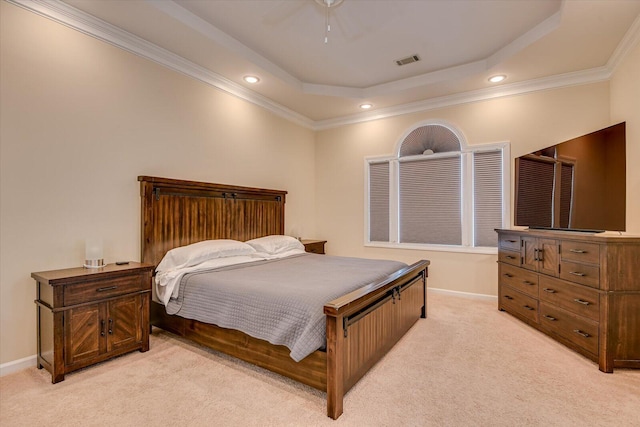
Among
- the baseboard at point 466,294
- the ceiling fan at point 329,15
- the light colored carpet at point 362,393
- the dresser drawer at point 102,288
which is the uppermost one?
the ceiling fan at point 329,15

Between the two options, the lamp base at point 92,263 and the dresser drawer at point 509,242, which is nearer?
the lamp base at point 92,263

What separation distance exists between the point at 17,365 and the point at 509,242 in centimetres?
478

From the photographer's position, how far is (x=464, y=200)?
4.43m

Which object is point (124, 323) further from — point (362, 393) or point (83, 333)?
point (362, 393)

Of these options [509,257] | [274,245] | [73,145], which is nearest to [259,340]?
[274,245]

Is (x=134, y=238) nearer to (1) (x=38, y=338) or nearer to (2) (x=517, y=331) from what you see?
(1) (x=38, y=338)

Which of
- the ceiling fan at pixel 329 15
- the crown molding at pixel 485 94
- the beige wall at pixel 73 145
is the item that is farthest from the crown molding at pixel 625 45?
the beige wall at pixel 73 145

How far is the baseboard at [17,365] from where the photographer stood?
2.28 metres

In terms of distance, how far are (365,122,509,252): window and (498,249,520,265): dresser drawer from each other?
0.46m

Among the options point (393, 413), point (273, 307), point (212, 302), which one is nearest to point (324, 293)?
point (273, 307)

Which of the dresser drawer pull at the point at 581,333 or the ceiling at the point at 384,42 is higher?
the ceiling at the point at 384,42

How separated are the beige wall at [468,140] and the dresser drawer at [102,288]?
3.44 meters

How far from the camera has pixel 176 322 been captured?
2844mm

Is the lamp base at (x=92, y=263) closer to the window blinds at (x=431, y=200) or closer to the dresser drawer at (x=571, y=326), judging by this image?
the window blinds at (x=431, y=200)
